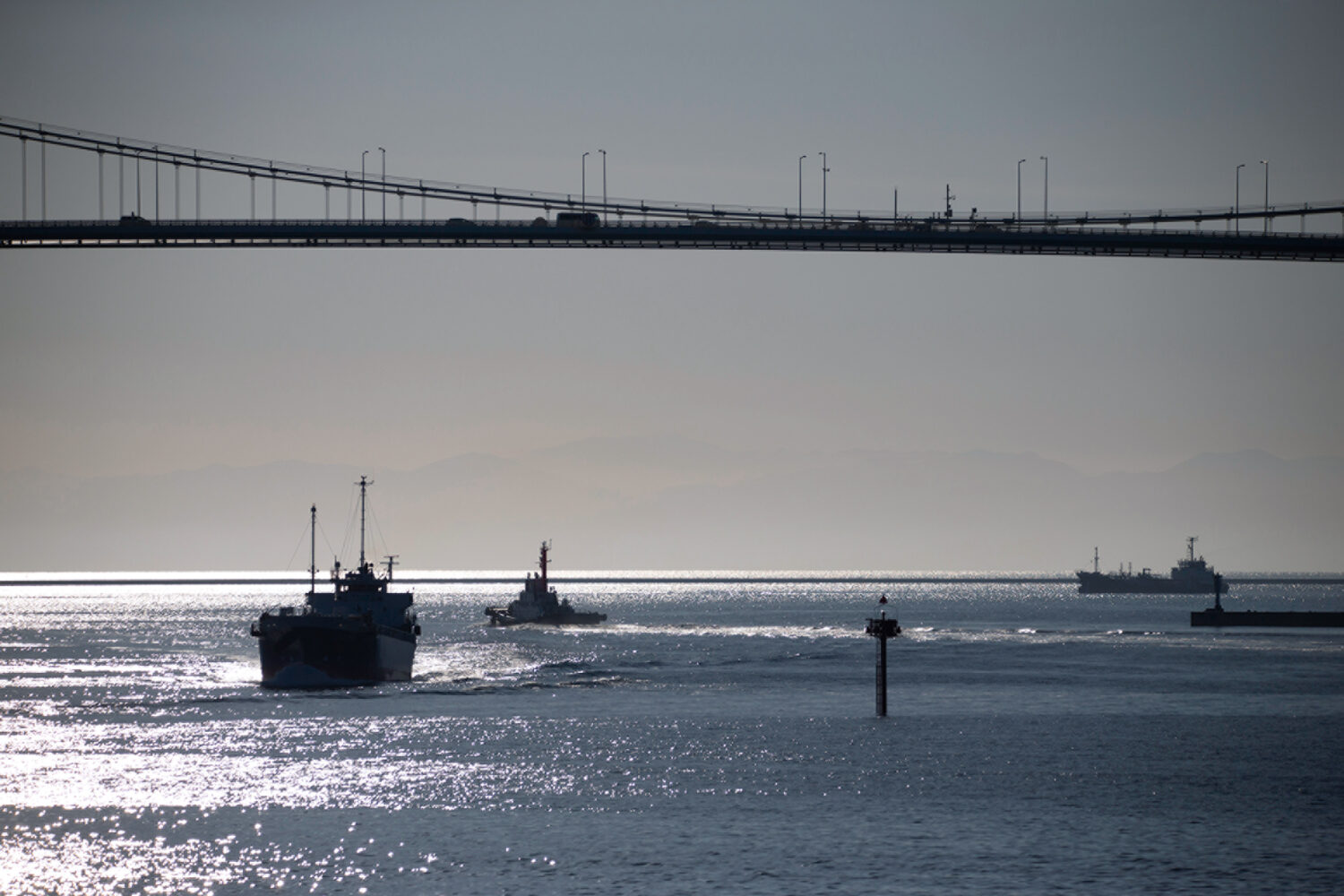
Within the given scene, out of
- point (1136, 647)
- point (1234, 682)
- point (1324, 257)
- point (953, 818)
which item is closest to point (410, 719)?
point (953, 818)

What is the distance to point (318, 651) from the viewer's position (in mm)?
79750

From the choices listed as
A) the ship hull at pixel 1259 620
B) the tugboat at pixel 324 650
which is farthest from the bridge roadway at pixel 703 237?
the ship hull at pixel 1259 620

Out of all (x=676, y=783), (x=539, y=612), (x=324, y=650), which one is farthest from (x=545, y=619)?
(x=676, y=783)

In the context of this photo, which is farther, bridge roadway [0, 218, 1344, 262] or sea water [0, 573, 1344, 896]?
bridge roadway [0, 218, 1344, 262]

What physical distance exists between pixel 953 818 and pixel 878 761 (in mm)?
10664

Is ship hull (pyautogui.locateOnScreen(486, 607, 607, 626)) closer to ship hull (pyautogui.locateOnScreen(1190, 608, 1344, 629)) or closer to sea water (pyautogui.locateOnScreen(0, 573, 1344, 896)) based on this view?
ship hull (pyautogui.locateOnScreen(1190, 608, 1344, 629))

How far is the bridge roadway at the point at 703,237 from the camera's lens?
8131 centimetres

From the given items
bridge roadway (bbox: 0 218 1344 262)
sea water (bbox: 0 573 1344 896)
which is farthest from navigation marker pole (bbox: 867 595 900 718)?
bridge roadway (bbox: 0 218 1344 262)

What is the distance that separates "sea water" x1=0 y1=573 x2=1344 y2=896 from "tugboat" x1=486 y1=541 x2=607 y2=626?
7354cm

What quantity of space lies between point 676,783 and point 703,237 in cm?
4186

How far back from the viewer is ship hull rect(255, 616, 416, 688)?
79750mm

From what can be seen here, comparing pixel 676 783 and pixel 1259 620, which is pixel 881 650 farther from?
pixel 1259 620

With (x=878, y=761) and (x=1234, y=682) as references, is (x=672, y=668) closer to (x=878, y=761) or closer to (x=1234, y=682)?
(x=1234, y=682)

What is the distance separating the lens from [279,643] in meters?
80.3
